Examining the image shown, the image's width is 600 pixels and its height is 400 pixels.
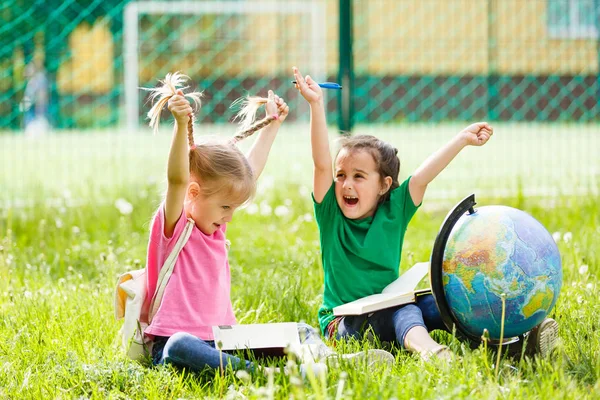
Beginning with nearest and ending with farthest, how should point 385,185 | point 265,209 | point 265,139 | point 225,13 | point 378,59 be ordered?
point 265,139 → point 385,185 → point 265,209 → point 378,59 → point 225,13

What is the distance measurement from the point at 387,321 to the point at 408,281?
0.20m

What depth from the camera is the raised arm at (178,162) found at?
10.1ft

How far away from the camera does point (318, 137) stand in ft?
12.2

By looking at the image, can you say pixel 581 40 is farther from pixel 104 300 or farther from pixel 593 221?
pixel 104 300

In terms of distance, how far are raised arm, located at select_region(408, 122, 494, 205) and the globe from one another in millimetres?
439

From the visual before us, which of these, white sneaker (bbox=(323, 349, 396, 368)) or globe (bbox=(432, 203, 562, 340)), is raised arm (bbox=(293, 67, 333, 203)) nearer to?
globe (bbox=(432, 203, 562, 340))

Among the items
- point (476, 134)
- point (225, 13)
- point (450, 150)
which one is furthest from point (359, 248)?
point (225, 13)

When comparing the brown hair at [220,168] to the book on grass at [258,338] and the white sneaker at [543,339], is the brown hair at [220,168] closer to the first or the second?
the book on grass at [258,338]

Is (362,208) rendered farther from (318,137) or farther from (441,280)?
(441,280)

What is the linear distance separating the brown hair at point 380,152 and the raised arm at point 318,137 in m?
0.17

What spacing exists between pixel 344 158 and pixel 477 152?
8.14 metres

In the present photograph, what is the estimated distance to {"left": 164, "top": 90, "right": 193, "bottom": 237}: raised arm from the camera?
3066 mm

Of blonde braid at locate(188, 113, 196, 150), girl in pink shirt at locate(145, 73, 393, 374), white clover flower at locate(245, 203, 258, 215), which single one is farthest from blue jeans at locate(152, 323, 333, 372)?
white clover flower at locate(245, 203, 258, 215)

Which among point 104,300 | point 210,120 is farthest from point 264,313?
point 210,120
